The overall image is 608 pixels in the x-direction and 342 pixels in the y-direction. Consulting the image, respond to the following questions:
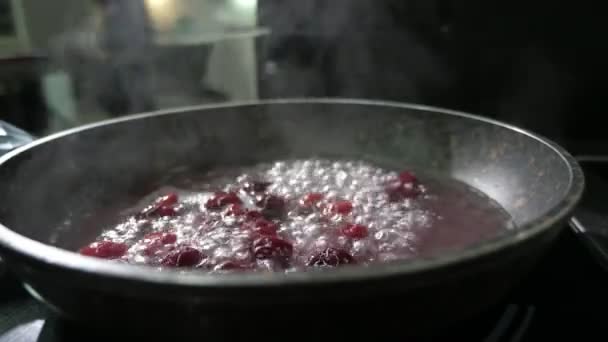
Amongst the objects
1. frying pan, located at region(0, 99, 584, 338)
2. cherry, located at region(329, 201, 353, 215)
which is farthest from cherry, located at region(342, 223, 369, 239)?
frying pan, located at region(0, 99, 584, 338)

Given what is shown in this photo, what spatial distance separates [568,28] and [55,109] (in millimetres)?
2045

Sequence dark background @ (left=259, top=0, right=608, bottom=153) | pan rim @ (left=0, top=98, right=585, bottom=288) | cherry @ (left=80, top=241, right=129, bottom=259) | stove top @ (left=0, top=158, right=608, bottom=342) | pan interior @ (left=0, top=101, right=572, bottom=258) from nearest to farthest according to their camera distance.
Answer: pan rim @ (left=0, top=98, right=585, bottom=288)
stove top @ (left=0, top=158, right=608, bottom=342)
cherry @ (left=80, top=241, right=129, bottom=259)
pan interior @ (left=0, top=101, right=572, bottom=258)
dark background @ (left=259, top=0, right=608, bottom=153)

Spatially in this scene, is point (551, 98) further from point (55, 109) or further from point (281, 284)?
point (55, 109)

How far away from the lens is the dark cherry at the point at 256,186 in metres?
1.32

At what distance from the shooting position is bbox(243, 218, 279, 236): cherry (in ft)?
3.44

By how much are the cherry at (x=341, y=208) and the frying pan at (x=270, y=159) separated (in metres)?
0.37

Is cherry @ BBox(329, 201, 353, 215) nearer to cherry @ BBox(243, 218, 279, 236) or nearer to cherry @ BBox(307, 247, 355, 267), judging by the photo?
cherry @ BBox(243, 218, 279, 236)

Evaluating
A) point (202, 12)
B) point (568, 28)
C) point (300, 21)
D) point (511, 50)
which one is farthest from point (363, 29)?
point (202, 12)

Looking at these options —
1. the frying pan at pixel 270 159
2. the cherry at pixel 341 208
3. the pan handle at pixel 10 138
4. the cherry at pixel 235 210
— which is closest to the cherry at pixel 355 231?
the cherry at pixel 341 208

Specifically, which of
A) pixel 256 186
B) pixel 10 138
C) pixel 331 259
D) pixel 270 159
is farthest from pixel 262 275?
pixel 270 159

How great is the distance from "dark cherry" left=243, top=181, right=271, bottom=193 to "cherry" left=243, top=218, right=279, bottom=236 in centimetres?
19

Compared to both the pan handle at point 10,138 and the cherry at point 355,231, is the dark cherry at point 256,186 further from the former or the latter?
the pan handle at point 10,138

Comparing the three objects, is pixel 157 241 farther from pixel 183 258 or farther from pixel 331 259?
pixel 331 259

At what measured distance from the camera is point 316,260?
922 millimetres
